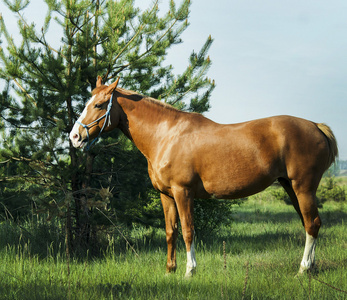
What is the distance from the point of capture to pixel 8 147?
6.14 metres

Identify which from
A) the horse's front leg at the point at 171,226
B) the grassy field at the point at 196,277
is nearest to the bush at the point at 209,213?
the grassy field at the point at 196,277

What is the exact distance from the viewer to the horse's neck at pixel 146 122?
15.4ft

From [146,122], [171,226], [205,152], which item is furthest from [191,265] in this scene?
[146,122]

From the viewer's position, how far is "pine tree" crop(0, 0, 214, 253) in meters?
5.62

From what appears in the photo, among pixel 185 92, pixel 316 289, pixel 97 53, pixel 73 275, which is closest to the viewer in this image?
pixel 316 289

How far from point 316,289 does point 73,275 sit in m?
2.58

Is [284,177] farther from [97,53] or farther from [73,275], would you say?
[97,53]

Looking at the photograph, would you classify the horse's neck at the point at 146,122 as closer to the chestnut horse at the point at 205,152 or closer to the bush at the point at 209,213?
the chestnut horse at the point at 205,152

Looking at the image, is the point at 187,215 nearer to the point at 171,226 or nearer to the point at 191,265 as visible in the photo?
the point at 171,226

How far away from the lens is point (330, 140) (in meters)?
4.86

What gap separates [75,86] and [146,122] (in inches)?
55.0

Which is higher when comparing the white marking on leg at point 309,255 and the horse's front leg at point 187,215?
the horse's front leg at point 187,215

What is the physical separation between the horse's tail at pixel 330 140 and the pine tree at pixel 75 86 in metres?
2.43

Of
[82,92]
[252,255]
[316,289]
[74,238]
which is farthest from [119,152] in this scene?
[316,289]
